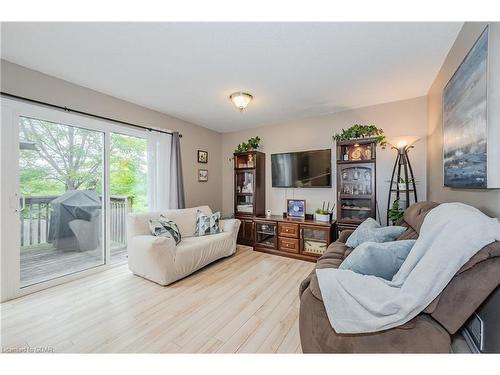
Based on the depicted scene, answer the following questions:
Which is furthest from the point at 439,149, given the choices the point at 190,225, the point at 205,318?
the point at 190,225

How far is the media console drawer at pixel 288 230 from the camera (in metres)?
3.31

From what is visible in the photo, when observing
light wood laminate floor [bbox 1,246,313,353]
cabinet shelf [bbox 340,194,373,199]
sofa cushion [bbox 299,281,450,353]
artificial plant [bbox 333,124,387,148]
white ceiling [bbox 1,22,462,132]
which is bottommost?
light wood laminate floor [bbox 1,246,313,353]

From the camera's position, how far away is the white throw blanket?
95 cm

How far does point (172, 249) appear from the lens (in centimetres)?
239

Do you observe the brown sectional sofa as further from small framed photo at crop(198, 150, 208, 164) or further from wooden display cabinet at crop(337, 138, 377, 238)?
small framed photo at crop(198, 150, 208, 164)

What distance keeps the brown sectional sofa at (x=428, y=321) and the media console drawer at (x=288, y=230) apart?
2.13 m

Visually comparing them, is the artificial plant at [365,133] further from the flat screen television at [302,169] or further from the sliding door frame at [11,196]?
the sliding door frame at [11,196]

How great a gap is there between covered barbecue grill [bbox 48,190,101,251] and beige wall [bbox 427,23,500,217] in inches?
153

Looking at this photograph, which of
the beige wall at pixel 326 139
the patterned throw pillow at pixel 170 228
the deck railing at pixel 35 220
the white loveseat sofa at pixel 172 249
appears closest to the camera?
the deck railing at pixel 35 220

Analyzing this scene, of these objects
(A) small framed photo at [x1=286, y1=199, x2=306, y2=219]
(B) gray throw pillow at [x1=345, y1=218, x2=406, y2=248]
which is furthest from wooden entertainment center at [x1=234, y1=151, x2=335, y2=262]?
(B) gray throw pillow at [x1=345, y1=218, x2=406, y2=248]

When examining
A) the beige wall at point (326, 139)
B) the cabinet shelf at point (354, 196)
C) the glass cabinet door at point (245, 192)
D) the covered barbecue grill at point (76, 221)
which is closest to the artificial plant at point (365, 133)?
the beige wall at point (326, 139)

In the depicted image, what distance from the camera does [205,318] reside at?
1.80m

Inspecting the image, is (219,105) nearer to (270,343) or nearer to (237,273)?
(237,273)
